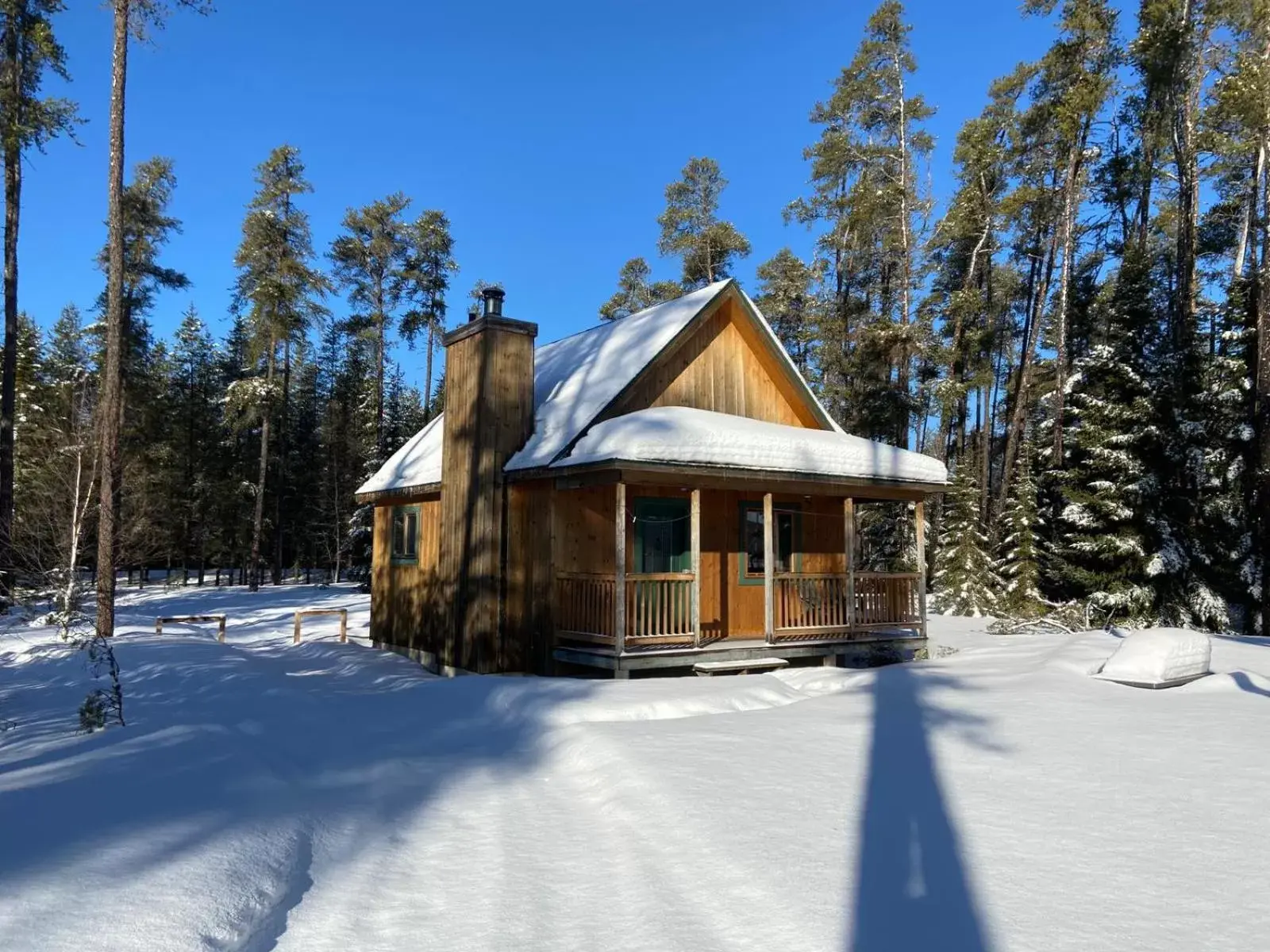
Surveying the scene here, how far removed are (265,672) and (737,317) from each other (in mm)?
9362

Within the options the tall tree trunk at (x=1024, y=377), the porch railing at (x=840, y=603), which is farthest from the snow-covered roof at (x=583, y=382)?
the tall tree trunk at (x=1024, y=377)

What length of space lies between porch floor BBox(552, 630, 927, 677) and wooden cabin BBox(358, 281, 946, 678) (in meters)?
0.04

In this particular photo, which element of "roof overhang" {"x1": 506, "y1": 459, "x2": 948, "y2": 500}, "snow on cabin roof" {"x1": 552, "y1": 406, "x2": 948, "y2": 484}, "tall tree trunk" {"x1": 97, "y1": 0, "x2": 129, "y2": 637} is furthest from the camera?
"tall tree trunk" {"x1": 97, "y1": 0, "x2": 129, "y2": 637}

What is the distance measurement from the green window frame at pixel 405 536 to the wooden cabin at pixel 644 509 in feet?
0.30

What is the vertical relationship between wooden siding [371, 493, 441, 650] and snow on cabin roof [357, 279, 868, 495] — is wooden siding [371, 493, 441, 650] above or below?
below

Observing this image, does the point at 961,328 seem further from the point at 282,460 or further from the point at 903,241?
the point at 282,460

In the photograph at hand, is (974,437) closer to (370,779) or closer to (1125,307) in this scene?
(1125,307)

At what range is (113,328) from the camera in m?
14.8

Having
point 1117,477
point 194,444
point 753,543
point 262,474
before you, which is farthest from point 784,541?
point 194,444

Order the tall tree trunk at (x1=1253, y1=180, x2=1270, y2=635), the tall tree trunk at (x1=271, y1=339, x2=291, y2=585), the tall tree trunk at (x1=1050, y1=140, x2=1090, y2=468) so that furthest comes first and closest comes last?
the tall tree trunk at (x1=271, y1=339, x2=291, y2=585) → the tall tree trunk at (x1=1050, y1=140, x2=1090, y2=468) → the tall tree trunk at (x1=1253, y1=180, x2=1270, y2=635)

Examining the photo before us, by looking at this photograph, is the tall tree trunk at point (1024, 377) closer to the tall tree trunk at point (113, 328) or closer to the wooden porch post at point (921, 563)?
the wooden porch post at point (921, 563)

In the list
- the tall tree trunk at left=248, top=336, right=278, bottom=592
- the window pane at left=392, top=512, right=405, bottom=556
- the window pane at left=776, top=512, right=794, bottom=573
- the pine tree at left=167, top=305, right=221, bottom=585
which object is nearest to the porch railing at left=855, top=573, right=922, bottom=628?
the window pane at left=776, top=512, right=794, bottom=573

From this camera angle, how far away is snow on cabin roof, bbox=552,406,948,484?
10.4 meters

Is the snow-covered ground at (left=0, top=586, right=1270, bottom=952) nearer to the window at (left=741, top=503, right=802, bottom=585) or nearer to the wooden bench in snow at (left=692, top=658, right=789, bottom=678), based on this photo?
the wooden bench in snow at (left=692, top=658, right=789, bottom=678)
